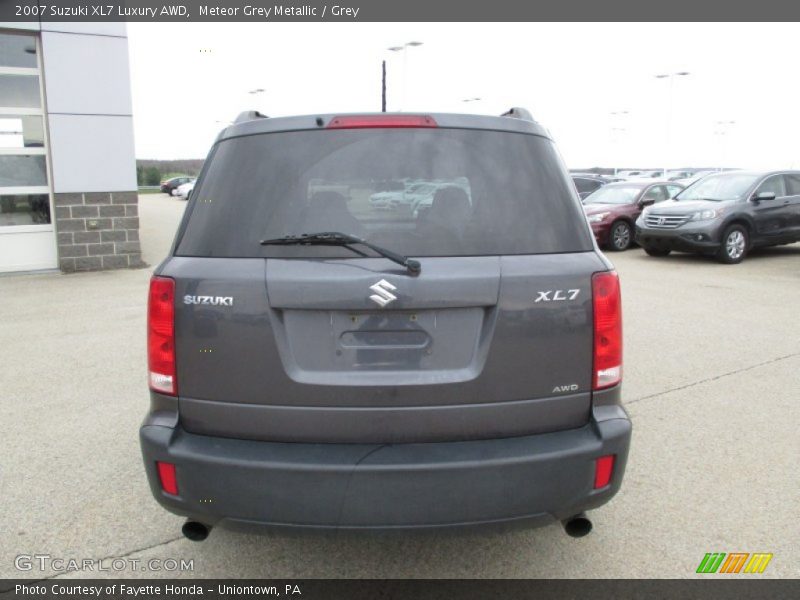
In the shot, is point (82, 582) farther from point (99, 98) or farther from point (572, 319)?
point (99, 98)

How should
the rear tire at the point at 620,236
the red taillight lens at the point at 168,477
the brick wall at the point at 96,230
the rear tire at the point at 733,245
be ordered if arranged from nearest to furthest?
the red taillight lens at the point at 168,477 → the brick wall at the point at 96,230 → the rear tire at the point at 733,245 → the rear tire at the point at 620,236

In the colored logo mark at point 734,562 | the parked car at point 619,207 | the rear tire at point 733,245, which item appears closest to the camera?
the colored logo mark at point 734,562

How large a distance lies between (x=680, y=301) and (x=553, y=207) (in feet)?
23.6

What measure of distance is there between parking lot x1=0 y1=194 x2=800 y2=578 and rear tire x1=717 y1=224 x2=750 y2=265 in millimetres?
5643

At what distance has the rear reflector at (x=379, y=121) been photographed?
257 centimetres

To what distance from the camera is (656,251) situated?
46.0ft

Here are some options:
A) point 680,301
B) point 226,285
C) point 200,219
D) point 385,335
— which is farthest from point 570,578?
point 680,301

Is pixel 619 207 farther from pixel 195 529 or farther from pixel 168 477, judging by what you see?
pixel 168 477

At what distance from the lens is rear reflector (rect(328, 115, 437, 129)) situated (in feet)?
8.43

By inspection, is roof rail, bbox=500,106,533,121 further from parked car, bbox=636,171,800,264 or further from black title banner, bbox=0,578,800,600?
parked car, bbox=636,171,800,264

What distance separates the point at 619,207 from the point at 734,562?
13415mm

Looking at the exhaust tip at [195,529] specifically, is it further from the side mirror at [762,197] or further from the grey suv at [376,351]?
the side mirror at [762,197]

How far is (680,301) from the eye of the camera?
29.6 ft

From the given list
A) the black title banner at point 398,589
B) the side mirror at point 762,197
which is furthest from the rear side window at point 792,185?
the black title banner at point 398,589
